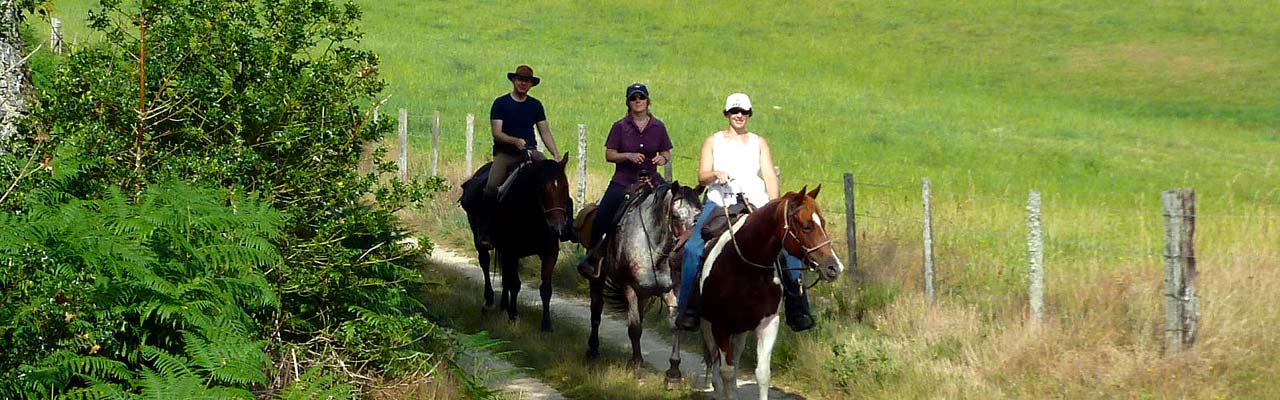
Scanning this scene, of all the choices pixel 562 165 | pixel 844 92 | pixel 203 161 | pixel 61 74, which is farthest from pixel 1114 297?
pixel 844 92

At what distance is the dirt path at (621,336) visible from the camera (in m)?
10.5

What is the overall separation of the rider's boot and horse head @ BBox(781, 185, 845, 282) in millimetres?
771

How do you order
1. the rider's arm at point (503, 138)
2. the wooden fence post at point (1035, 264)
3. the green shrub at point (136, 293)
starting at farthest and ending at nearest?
the rider's arm at point (503, 138) → the wooden fence post at point (1035, 264) → the green shrub at point (136, 293)

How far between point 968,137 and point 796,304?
31.1 m

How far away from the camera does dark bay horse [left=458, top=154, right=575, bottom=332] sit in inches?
489

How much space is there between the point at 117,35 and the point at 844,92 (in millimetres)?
41848

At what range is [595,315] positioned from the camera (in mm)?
11836

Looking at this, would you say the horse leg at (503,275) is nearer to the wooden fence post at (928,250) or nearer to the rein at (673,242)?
the rein at (673,242)

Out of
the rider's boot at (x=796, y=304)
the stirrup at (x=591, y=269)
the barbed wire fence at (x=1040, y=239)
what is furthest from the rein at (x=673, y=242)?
the barbed wire fence at (x=1040, y=239)

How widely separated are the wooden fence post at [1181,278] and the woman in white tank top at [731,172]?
273 cm

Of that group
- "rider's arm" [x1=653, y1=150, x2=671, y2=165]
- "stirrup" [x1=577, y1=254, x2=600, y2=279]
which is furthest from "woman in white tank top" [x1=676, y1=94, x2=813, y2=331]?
"stirrup" [x1=577, y1=254, x2=600, y2=279]

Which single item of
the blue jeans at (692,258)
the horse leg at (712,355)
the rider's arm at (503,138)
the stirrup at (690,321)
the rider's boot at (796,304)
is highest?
the rider's arm at (503,138)

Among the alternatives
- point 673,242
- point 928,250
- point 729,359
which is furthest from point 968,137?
point 729,359

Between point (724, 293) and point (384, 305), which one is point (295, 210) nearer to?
point (384, 305)
